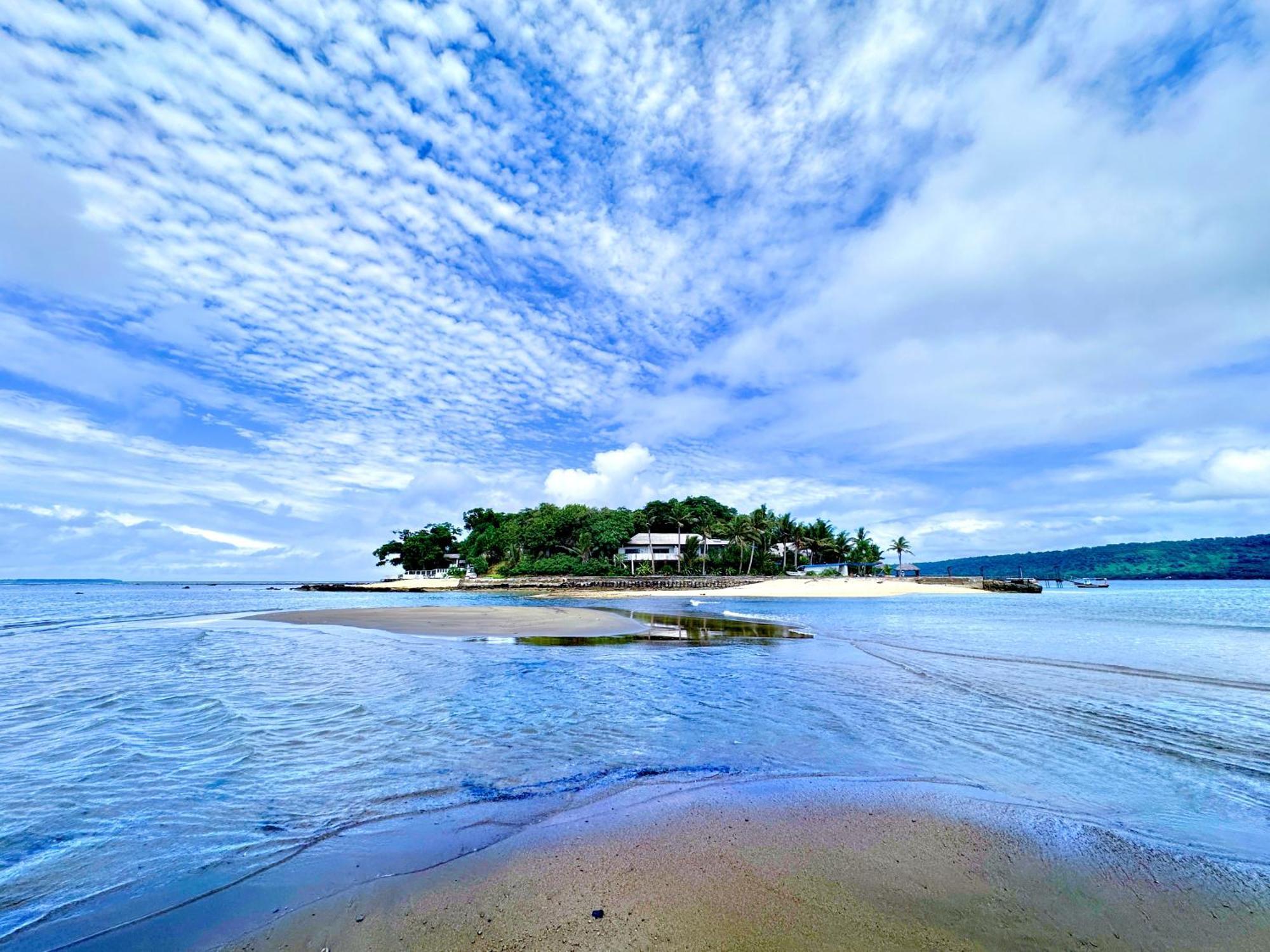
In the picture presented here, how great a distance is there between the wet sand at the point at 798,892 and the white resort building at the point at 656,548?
3665 inches

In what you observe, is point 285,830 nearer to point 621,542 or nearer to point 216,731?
point 216,731

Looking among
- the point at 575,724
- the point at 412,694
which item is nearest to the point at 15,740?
the point at 412,694

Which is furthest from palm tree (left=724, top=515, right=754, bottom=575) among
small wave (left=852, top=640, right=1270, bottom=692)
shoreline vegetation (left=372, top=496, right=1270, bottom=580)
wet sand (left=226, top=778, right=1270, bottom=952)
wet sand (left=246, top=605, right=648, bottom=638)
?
wet sand (left=226, top=778, right=1270, bottom=952)

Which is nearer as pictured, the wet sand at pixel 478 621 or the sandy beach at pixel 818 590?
the wet sand at pixel 478 621

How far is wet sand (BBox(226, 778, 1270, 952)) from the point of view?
3.81 m

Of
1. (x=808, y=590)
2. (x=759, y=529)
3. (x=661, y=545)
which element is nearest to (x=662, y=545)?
(x=661, y=545)

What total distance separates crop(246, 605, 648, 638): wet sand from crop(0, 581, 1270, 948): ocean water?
6.26m

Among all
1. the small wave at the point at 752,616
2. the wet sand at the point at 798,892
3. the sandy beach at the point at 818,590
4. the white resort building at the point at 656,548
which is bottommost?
the wet sand at the point at 798,892

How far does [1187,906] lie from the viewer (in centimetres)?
432

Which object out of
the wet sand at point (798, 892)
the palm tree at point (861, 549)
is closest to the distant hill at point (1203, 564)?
the palm tree at point (861, 549)

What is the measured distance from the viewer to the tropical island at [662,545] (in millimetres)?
94625

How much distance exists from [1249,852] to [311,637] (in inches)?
1044

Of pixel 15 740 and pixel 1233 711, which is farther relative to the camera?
pixel 1233 711

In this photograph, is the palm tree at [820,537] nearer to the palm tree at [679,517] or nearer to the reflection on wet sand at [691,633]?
the palm tree at [679,517]
